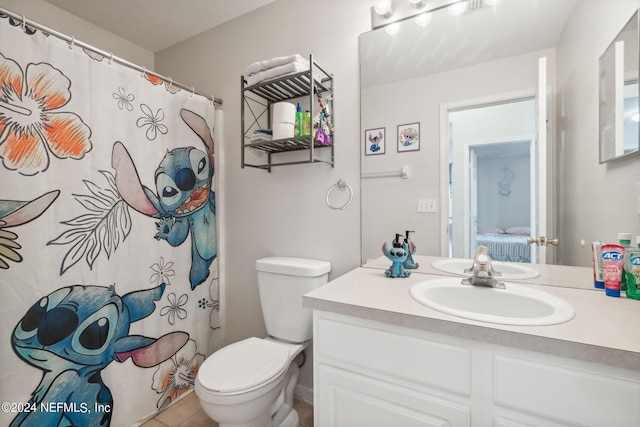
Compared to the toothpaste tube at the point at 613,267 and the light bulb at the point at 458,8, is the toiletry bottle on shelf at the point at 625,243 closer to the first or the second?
the toothpaste tube at the point at 613,267

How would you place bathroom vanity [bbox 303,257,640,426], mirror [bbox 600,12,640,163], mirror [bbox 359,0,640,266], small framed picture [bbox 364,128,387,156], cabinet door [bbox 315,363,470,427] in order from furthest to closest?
small framed picture [bbox 364,128,387,156] → mirror [bbox 359,0,640,266] → mirror [bbox 600,12,640,163] → cabinet door [bbox 315,363,470,427] → bathroom vanity [bbox 303,257,640,426]

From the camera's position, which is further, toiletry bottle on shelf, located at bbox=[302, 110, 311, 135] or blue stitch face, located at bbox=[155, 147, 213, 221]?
blue stitch face, located at bbox=[155, 147, 213, 221]

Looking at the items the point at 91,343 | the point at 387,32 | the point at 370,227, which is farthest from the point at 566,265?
the point at 91,343

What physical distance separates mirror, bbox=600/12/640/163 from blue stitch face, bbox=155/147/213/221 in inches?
74.8

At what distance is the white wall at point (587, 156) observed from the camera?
0.97 meters

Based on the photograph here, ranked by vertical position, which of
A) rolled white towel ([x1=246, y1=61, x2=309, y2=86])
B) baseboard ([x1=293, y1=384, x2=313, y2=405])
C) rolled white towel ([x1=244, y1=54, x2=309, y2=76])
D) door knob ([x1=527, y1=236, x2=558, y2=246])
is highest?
rolled white towel ([x1=244, y1=54, x2=309, y2=76])

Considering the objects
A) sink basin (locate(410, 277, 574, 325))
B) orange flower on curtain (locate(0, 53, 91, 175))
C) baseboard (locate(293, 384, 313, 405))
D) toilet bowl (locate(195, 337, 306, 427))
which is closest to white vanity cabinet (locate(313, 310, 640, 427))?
sink basin (locate(410, 277, 574, 325))

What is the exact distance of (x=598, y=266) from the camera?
1.01 m

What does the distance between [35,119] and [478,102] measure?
71.0 inches

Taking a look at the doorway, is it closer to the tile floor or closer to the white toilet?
the white toilet

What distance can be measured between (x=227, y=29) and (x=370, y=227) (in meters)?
1.60

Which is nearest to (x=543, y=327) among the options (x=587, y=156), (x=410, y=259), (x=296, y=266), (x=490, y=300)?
(x=490, y=300)

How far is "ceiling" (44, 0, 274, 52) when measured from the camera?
171 centimetres

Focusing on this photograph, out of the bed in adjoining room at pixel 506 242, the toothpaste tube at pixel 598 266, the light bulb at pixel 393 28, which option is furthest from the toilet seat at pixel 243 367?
the light bulb at pixel 393 28
